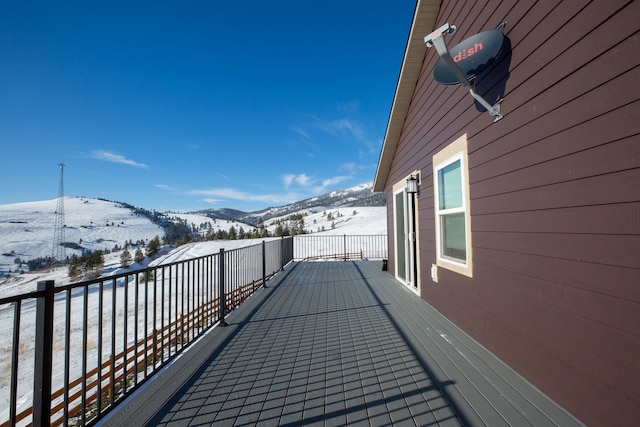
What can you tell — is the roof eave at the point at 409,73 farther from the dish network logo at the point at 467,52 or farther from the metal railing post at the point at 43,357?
the metal railing post at the point at 43,357

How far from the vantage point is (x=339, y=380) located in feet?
6.89

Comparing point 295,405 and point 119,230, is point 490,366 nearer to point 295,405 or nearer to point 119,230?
point 295,405

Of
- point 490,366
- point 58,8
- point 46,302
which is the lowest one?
point 490,366

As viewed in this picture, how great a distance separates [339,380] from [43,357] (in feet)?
5.82

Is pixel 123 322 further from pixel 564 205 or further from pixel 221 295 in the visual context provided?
pixel 564 205

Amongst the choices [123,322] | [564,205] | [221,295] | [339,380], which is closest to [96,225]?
[123,322]

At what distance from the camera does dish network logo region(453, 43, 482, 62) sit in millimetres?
2478

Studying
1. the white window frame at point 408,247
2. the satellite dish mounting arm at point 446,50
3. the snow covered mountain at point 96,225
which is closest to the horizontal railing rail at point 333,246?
the white window frame at point 408,247

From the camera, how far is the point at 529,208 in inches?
79.3

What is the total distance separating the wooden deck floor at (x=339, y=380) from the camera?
1.70 m

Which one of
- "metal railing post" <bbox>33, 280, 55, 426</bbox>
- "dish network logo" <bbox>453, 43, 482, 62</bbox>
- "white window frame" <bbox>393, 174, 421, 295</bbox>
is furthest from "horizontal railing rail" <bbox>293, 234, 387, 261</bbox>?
"metal railing post" <bbox>33, 280, 55, 426</bbox>

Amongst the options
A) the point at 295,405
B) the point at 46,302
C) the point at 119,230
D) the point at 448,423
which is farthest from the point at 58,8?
the point at 119,230

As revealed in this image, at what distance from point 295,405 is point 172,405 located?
83 cm

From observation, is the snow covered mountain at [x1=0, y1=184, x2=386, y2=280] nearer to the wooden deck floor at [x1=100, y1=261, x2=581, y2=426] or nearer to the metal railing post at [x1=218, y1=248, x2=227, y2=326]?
the metal railing post at [x1=218, y1=248, x2=227, y2=326]
